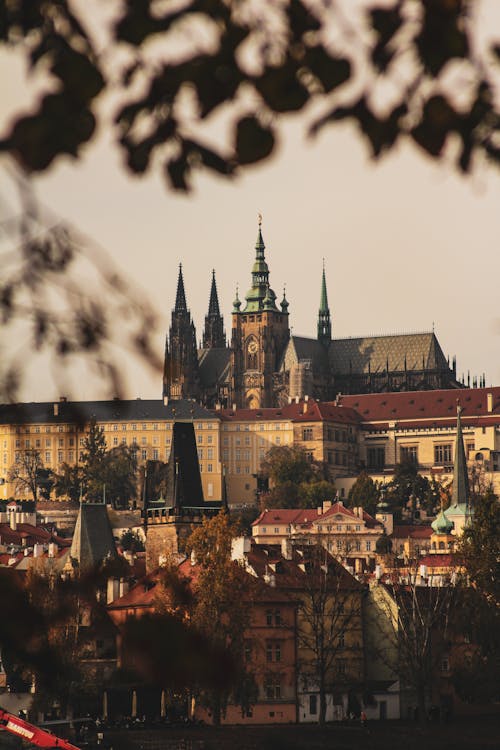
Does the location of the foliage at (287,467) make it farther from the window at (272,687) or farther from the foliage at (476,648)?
the window at (272,687)

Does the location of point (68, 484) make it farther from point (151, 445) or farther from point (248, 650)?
point (248, 650)

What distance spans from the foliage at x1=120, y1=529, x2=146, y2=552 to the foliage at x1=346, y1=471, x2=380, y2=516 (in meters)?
24.1

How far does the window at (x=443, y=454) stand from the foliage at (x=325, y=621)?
4228 inches

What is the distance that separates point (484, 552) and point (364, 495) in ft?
280

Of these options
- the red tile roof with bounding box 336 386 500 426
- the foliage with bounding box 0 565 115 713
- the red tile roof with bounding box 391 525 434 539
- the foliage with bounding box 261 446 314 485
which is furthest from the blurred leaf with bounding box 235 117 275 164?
the red tile roof with bounding box 336 386 500 426

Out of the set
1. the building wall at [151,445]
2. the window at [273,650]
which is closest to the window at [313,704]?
the window at [273,650]

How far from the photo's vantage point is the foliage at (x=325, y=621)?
76500mm

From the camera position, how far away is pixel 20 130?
4.77 meters

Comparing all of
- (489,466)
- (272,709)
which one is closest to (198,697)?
A: (272,709)

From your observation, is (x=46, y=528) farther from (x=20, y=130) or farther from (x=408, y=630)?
(x=20, y=130)

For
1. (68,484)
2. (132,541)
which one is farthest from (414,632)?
(68,484)

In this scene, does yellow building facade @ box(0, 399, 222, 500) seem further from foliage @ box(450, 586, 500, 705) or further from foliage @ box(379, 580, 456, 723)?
foliage @ box(450, 586, 500, 705)

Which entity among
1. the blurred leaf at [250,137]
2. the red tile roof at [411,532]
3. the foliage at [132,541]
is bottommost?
the blurred leaf at [250,137]

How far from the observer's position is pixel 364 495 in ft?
566
